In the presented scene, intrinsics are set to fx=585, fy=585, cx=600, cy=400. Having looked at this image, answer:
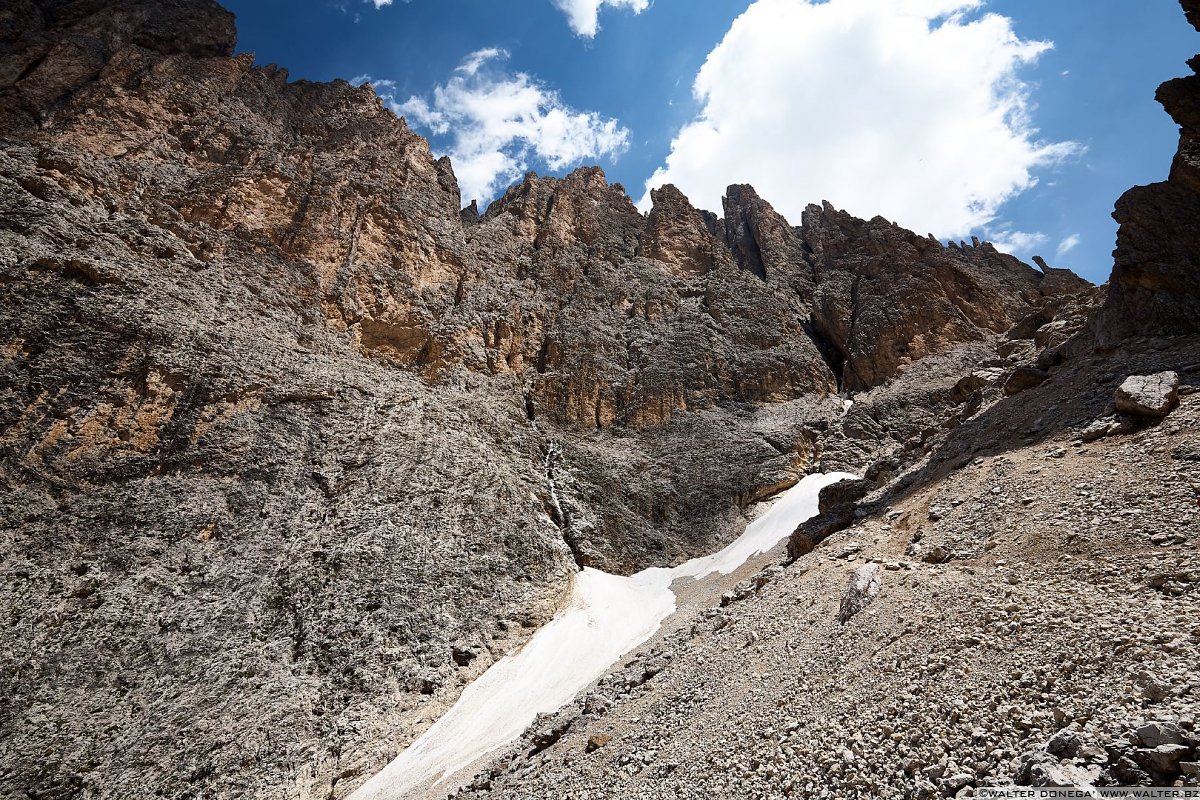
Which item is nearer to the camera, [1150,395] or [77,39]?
[1150,395]

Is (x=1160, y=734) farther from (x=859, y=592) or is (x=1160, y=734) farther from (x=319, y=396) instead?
(x=319, y=396)

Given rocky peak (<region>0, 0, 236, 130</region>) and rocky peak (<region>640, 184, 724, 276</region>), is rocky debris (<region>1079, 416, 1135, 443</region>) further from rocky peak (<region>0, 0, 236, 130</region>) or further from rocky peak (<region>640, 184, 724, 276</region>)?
rocky peak (<region>0, 0, 236, 130</region>)

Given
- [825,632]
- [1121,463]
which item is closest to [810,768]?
[825,632]

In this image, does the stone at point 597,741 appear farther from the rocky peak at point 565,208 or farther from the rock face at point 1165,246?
the rocky peak at point 565,208

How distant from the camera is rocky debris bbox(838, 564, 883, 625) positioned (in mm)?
12133

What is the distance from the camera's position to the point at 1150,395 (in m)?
13.0

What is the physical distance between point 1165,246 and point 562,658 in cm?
2623

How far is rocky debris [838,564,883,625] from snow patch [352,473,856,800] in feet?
36.1

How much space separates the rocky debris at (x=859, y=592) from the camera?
39.8 feet

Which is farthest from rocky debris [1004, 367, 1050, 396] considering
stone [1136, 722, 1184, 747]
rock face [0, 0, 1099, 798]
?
stone [1136, 722, 1184, 747]

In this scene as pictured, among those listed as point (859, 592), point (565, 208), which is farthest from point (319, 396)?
point (565, 208)

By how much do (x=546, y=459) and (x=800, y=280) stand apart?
36.2 m

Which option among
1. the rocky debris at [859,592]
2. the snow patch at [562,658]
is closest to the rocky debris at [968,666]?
the rocky debris at [859,592]

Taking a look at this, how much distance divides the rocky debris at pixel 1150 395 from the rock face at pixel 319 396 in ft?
33.3
